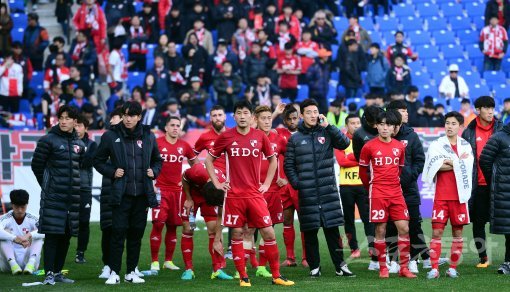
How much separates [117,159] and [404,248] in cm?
386

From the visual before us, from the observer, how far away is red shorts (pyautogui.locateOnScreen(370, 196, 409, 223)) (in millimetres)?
13242

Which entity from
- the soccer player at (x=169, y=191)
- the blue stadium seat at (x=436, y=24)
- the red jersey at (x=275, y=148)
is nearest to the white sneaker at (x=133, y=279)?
the soccer player at (x=169, y=191)

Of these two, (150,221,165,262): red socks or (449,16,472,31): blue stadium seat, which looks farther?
(449,16,472,31): blue stadium seat

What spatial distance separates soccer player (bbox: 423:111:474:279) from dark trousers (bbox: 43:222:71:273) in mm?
4767

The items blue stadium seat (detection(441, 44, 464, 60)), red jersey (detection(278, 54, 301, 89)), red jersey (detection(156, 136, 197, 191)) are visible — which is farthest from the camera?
blue stadium seat (detection(441, 44, 464, 60))

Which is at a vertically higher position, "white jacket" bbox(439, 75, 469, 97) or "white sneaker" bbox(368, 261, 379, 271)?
"white jacket" bbox(439, 75, 469, 97)

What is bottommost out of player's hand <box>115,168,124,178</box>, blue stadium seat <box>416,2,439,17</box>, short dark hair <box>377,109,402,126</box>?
player's hand <box>115,168,124,178</box>

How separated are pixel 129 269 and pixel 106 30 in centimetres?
1695

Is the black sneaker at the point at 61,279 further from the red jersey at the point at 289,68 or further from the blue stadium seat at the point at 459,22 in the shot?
the blue stadium seat at the point at 459,22

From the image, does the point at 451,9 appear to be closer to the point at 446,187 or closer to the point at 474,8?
the point at 474,8

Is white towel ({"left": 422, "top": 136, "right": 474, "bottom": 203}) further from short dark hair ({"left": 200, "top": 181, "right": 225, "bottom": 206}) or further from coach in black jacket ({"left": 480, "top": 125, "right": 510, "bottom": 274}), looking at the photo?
short dark hair ({"left": 200, "top": 181, "right": 225, "bottom": 206})

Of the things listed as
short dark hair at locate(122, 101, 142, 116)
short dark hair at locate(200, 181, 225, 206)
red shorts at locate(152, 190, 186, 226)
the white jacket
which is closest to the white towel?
short dark hair at locate(200, 181, 225, 206)

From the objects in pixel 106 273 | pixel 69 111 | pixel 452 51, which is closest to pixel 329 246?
pixel 106 273

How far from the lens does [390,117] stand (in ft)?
43.9
